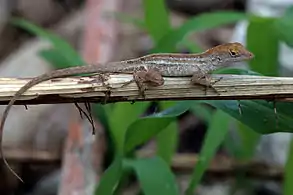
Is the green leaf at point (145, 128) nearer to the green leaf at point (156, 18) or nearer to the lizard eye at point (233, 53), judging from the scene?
the lizard eye at point (233, 53)

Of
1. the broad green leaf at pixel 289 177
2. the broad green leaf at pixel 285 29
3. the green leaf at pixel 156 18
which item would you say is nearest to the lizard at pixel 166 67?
the broad green leaf at pixel 285 29

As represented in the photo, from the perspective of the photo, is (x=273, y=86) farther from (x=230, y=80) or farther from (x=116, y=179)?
(x=116, y=179)

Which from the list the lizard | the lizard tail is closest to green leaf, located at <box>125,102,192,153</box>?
the lizard

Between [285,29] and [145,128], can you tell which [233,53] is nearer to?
[285,29]

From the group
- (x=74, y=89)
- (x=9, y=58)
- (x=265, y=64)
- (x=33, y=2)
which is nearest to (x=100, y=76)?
(x=74, y=89)

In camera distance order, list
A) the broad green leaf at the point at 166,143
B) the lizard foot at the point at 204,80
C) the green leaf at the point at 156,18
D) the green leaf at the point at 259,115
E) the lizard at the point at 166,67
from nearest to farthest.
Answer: the lizard foot at the point at 204,80, the lizard at the point at 166,67, the green leaf at the point at 259,115, the broad green leaf at the point at 166,143, the green leaf at the point at 156,18
